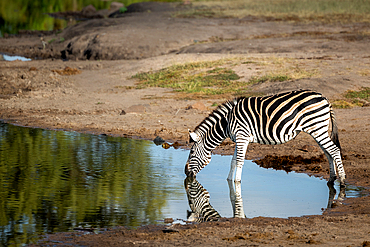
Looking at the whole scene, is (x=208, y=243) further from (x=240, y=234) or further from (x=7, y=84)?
(x=7, y=84)

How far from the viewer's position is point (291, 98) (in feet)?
29.1

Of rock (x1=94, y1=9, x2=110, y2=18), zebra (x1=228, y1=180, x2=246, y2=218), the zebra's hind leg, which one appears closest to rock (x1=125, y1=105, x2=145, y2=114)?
zebra (x1=228, y1=180, x2=246, y2=218)

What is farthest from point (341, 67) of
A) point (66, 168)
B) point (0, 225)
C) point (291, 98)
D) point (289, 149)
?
point (0, 225)

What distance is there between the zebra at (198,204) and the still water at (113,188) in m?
0.11

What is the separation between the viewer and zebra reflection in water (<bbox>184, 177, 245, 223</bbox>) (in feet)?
24.7

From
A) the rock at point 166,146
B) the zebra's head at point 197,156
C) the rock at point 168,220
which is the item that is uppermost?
the zebra's head at point 197,156

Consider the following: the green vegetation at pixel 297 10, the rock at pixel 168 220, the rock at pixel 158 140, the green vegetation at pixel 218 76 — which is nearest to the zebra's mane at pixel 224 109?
the rock at pixel 168 220

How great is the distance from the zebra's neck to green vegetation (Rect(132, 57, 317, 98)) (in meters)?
8.30

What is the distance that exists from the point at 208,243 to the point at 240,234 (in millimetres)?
458

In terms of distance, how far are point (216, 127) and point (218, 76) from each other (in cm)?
1094

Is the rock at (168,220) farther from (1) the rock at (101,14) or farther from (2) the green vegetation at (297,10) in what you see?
(1) the rock at (101,14)

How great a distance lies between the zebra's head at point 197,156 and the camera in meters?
9.45

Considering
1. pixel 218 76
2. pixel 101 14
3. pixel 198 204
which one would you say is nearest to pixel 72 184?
pixel 198 204

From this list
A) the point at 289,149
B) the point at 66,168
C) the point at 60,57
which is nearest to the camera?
the point at 66,168
